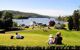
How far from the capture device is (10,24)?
297 ft

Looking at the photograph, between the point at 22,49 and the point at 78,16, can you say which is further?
the point at 78,16

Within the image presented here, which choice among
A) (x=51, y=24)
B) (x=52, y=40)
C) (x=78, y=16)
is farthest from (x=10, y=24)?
(x=52, y=40)

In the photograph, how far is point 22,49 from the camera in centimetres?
2367

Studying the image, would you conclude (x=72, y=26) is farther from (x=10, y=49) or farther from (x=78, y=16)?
(x=10, y=49)

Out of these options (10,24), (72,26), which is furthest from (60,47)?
(72,26)

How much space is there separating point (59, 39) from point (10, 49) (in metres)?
5.80

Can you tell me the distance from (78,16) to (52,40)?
301ft

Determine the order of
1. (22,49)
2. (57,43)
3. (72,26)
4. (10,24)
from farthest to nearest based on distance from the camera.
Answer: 1. (72,26)
2. (10,24)
3. (57,43)
4. (22,49)

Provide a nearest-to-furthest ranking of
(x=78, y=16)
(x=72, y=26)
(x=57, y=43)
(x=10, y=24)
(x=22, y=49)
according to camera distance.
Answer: (x=22, y=49)
(x=57, y=43)
(x=10, y=24)
(x=72, y=26)
(x=78, y=16)

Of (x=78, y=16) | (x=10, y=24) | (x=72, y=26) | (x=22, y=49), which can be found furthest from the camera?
(x=78, y=16)

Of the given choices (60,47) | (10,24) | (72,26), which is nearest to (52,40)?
(60,47)

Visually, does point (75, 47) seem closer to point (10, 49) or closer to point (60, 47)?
point (60, 47)

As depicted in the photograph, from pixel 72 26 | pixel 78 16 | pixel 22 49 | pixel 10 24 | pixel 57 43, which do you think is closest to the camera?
pixel 22 49

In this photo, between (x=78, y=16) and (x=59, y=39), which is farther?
(x=78, y=16)
